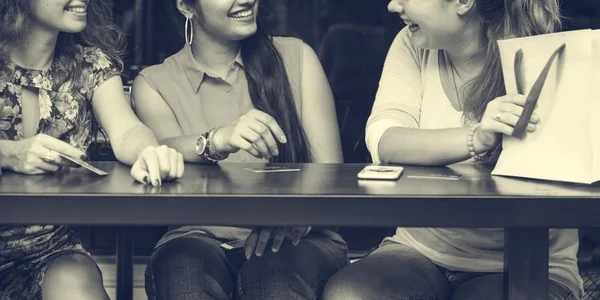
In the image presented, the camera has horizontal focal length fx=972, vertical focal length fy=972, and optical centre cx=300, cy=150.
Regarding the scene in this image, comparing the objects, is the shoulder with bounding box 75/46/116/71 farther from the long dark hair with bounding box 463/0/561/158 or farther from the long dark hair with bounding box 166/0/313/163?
the long dark hair with bounding box 463/0/561/158

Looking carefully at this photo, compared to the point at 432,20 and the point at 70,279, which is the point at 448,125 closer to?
the point at 432,20

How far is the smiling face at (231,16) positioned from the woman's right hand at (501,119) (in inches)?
29.2

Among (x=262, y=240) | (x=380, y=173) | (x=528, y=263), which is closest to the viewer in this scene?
(x=528, y=263)

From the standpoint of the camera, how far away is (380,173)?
69.3 inches

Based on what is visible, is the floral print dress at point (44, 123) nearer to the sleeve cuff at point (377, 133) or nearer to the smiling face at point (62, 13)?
the smiling face at point (62, 13)

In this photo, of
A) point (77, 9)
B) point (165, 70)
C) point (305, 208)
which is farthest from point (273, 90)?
point (305, 208)

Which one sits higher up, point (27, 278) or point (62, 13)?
point (62, 13)

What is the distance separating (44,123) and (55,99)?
61mm

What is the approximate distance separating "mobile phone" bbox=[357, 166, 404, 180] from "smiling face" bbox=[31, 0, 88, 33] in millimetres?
776

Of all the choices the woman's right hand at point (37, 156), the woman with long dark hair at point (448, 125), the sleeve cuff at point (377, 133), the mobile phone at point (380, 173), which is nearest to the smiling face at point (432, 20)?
the woman with long dark hair at point (448, 125)

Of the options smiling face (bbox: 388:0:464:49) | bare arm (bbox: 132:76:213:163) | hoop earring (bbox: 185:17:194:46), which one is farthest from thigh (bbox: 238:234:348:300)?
hoop earring (bbox: 185:17:194:46)

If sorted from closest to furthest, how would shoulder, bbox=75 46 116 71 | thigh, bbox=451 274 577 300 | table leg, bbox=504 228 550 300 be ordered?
table leg, bbox=504 228 550 300, thigh, bbox=451 274 577 300, shoulder, bbox=75 46 116 71

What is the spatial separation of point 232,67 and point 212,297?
2.32 feet

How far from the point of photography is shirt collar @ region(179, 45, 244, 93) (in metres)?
2.47
